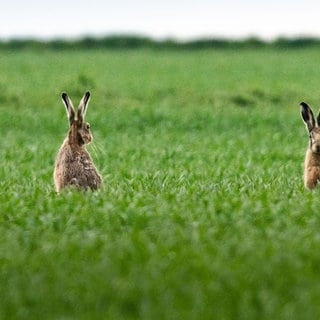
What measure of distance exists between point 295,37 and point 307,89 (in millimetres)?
28371

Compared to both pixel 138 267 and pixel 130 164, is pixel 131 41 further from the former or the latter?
pixel 138 267

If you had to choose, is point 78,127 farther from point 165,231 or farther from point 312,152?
point 165,231

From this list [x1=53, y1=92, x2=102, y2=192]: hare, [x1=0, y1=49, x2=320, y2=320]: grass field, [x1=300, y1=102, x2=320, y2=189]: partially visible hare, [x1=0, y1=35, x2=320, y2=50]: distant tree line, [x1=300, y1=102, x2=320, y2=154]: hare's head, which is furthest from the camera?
[x1=0, y1=35, x2=320, y2=50]: distant tree line

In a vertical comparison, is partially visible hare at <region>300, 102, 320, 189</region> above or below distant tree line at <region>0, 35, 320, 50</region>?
above

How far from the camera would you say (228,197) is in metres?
13.4

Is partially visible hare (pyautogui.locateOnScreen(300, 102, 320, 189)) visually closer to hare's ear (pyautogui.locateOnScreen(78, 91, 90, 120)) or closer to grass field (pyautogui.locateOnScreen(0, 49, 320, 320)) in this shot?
grass field (pyautogui.locateOnScreen(0, 49, 320, 320))

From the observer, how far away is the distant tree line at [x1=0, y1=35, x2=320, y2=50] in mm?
68125

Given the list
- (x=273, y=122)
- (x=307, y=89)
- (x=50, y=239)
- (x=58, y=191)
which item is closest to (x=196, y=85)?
(x=307, y=89)

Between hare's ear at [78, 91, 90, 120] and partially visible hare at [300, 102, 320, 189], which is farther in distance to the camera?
partially visible hare at [300, 102, 320, 189]

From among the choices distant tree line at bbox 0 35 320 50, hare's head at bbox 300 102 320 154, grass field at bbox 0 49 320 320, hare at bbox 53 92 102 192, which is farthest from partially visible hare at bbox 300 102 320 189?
distant tree line at bbox 0 35 320 50

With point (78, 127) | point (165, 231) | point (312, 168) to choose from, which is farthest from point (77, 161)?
point (312, 168)

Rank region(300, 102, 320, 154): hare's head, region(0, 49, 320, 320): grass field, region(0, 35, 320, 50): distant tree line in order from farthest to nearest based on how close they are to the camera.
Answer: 1. region(0, 35, 320, 50): distant tree line
2. region(300, 102, 320, 154): hare's head
3. region(0, 49, 320, 320): grass field

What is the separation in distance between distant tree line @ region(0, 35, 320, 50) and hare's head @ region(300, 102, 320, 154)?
53730mm

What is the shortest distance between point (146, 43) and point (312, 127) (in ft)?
183
